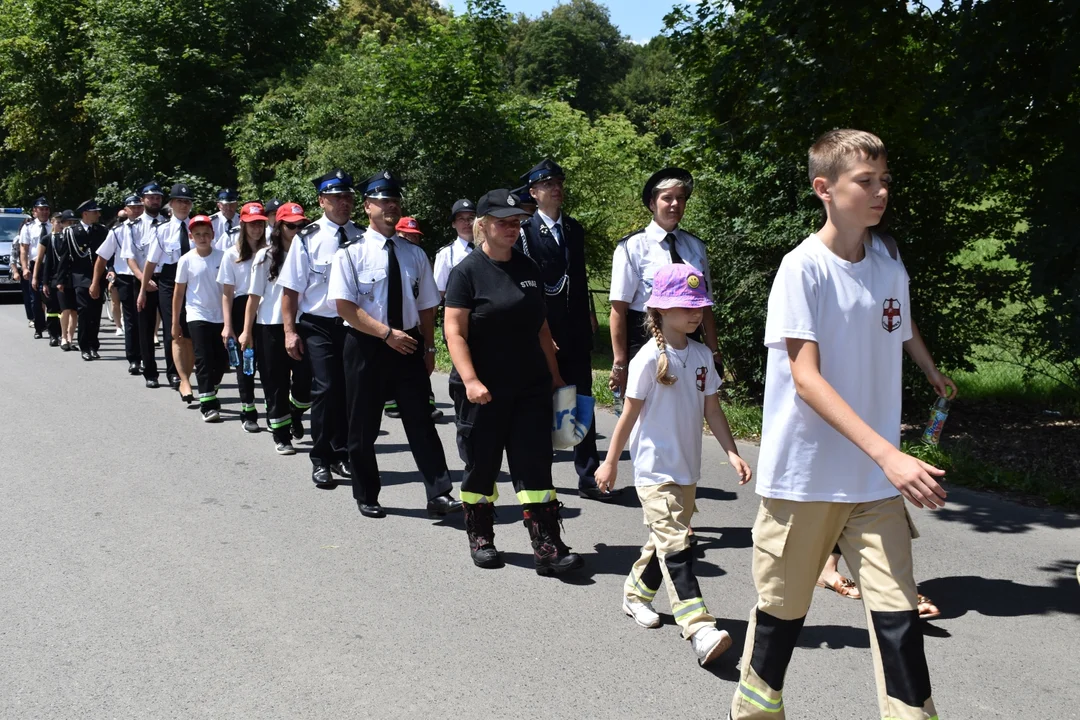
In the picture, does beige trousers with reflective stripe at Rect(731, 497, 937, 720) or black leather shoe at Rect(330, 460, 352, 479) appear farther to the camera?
black leather shoe at Rect(330, 460, 352, 479)

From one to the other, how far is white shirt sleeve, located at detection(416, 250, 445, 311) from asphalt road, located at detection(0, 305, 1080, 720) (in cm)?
133

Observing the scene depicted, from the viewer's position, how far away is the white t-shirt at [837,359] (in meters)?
3.31

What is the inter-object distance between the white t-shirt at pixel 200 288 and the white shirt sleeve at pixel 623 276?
5.27 m

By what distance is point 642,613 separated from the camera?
4871 millimetres

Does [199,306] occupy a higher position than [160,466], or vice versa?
[199,306]

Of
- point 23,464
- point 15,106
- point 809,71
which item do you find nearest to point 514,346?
point 809,71

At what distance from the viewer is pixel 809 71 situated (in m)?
8.02

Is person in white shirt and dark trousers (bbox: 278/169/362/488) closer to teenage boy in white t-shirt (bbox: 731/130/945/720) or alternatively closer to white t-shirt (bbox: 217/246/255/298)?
white t-shirt (bbox: 217/246/255/298)

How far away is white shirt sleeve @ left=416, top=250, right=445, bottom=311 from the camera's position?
6.99 metres

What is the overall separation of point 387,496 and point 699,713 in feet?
12.5

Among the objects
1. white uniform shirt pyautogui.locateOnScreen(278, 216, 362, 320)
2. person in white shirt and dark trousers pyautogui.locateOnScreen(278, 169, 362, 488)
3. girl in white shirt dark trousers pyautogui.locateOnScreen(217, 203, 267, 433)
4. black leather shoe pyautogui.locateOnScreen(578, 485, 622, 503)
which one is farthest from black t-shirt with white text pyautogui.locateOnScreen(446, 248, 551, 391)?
girl in white shirt dark trousers pyautogui.locateOnScreen(217, 203, 267, 433)

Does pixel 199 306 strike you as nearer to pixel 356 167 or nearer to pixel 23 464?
pixel 23 464

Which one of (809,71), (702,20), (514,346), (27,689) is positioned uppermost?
(702,20)

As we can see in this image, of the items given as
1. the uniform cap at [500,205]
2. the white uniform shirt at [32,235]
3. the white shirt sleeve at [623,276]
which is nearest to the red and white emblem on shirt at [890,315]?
the uniform cap at [500,205]
